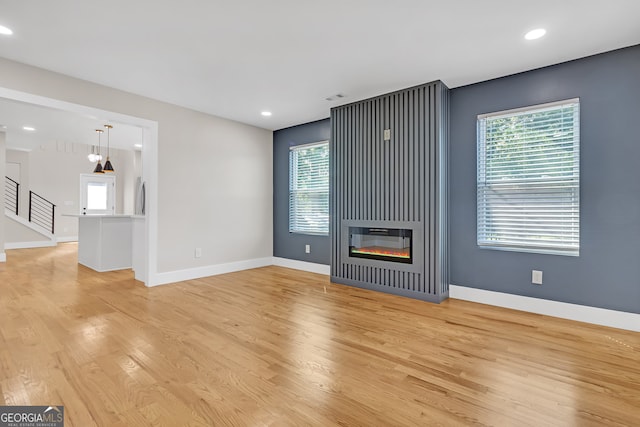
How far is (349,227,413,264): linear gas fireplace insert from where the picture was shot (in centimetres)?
394

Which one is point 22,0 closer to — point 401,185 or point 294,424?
point 294,424

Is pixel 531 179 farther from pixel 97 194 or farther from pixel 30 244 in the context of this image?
pixel 97 194

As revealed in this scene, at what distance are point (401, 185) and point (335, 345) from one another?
223 centimetres

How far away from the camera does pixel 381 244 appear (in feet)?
13.6

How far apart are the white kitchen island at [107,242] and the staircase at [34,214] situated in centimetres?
396

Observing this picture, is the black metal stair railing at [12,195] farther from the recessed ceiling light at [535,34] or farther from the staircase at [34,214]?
the recessed ceiling light at [535,34]

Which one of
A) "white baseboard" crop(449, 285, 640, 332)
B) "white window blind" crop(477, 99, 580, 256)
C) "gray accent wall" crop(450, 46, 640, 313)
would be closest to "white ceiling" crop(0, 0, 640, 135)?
"gray accent wall" crop(450, 46, 640, 313)

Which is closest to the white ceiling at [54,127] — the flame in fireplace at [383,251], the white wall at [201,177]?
the white wall at [201,177]

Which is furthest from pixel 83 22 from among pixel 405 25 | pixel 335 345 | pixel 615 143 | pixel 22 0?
pixel 615 143

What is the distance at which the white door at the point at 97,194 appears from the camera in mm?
10312

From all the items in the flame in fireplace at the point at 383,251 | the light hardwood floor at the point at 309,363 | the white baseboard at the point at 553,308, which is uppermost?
the flame in fireplace at the point at 383,251

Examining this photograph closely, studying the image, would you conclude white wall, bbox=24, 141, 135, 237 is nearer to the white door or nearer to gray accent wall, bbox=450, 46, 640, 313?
the white door

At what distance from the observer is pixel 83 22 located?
8.26 feet

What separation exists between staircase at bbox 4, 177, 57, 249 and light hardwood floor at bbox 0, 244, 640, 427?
240 inches
